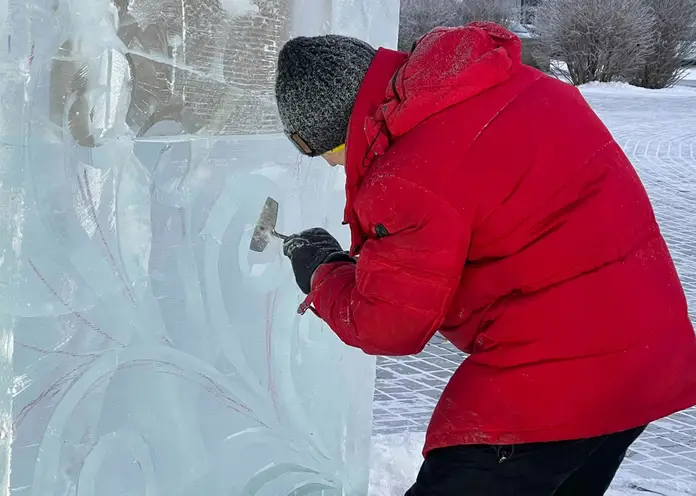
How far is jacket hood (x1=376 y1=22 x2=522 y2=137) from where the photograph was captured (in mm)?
1167

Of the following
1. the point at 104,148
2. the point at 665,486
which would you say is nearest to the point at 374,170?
the point at 104,148

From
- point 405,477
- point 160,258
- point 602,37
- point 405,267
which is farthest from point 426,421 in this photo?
point 602,37

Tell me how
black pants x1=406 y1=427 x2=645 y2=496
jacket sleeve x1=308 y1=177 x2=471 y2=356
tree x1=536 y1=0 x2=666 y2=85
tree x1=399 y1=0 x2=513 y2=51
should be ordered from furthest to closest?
tree x1=399 y1=0 x2=513 y2=51
tree x1=536 y1=0 x2=666 y2=85
black pants x1=406 y1=427 x2=645 y2=496
jacket sleeve x1=308 y1=177 x2=471 y2=356

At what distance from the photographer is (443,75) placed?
46.1 inches

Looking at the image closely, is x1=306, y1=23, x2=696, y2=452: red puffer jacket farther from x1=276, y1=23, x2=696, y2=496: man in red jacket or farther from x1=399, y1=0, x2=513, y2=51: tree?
x1=399, y1=0, x2=513, y2=51: tree

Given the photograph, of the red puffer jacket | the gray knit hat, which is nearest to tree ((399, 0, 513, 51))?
the gray knit hat

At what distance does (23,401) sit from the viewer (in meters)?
1.40

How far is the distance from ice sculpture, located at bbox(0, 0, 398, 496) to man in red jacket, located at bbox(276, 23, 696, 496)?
0.36 metres

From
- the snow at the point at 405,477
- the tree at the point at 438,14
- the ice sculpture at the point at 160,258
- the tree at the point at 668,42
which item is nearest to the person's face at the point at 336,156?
the ice sculpture at the point at 160,258

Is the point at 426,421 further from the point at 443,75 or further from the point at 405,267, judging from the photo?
the point at 443,75

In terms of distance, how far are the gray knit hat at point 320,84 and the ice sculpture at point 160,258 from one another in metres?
0.36

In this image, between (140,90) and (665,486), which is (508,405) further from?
(665,486)

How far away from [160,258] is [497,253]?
72 cm

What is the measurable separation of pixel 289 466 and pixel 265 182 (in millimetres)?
712
